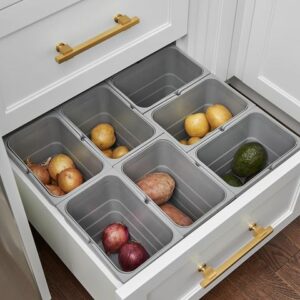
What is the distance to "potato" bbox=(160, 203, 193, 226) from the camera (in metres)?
1.23

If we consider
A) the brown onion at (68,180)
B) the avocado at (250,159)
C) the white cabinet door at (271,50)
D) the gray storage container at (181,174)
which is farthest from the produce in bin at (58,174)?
the white cabinet door at (271,50)

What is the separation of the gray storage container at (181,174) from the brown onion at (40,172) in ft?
0.59

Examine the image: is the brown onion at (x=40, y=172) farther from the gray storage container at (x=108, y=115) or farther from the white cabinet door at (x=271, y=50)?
the white cabinet door at (x=271, y=50)

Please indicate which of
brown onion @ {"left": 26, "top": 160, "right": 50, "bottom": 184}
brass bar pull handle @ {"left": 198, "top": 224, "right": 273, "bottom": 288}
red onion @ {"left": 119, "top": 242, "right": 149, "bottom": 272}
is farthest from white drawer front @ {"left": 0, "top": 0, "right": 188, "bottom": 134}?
brass bar pull handle @ {"left": 198, "top": 224, "right": 273, "bottom": 288}

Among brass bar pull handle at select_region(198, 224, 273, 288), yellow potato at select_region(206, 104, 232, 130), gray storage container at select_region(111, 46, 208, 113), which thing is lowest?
brass bar pull handle at select_region(198, 224, 273, 288)

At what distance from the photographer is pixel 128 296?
1.00 meters

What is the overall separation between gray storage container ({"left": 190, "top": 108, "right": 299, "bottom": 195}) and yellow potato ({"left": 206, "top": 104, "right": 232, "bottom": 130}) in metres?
0.05

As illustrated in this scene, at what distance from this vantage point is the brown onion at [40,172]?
128 cm

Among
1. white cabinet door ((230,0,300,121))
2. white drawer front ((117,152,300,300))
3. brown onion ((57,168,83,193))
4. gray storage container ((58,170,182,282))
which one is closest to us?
white drawer front ((117,152,300,300))

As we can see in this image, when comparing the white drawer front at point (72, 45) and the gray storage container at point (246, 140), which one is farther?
the gray storage container at point (246, 140)

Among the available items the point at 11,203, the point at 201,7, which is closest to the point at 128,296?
the point at 11,203

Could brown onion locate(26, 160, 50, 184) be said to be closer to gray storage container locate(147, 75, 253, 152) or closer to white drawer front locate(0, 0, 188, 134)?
white drawer front locate(0, 0, 188, 134)

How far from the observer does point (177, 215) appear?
4.08ft

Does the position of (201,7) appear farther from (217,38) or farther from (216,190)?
(216,190)
